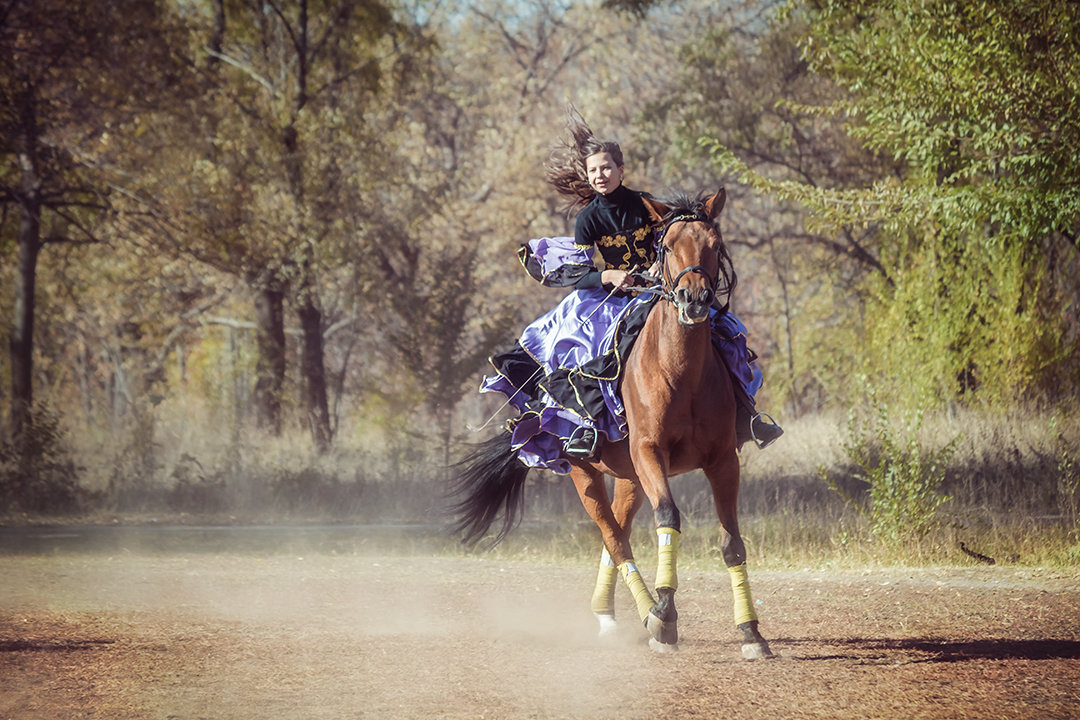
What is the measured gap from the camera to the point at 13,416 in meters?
18.7

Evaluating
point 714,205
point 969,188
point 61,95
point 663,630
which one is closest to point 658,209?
point 714,205

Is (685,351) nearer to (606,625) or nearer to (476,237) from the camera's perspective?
(606,625)

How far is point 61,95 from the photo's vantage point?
2033 cm

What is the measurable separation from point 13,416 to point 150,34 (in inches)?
278

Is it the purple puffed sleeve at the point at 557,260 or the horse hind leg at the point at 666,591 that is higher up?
the purple puffed sleeve at the point at 557,260

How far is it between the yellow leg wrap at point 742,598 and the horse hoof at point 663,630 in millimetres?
375

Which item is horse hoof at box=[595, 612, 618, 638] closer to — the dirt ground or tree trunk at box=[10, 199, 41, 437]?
the dirt ground

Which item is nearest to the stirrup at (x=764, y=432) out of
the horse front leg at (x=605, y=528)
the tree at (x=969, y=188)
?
the horse front leg at (x=605, y=528)

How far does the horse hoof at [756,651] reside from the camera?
6.73m

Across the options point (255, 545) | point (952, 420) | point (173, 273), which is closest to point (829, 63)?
point (952, 420)

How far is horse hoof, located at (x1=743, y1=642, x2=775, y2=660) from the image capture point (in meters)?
6.73

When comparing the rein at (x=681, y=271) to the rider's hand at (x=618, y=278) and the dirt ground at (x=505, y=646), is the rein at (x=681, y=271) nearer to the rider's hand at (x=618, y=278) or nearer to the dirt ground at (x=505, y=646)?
the rider's hand at (x=618, y=278)

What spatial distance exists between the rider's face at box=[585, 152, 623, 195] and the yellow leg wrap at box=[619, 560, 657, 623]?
2.48 metres

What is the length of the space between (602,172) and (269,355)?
16719mm
